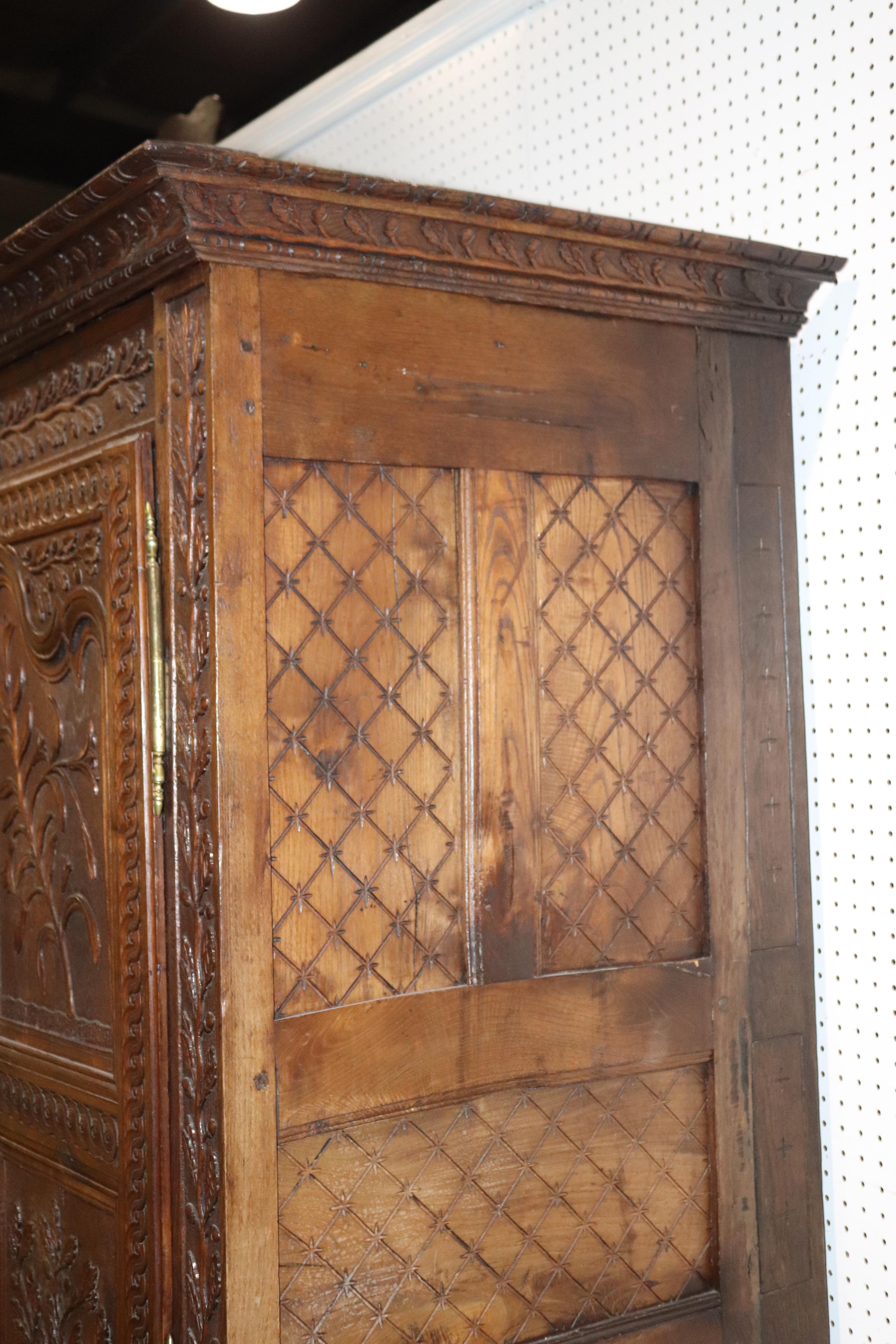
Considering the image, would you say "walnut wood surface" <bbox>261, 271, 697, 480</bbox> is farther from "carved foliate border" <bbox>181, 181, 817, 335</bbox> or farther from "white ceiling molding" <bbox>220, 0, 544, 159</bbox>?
"white ceiling molding" <bbox>220, 0, 544, 159</bbox>

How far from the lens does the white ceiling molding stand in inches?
108

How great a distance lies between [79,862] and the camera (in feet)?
6.14

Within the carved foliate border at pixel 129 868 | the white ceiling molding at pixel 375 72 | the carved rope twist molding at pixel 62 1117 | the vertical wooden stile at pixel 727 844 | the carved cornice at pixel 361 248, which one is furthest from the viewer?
the white ceiling molding at pixel 375 72

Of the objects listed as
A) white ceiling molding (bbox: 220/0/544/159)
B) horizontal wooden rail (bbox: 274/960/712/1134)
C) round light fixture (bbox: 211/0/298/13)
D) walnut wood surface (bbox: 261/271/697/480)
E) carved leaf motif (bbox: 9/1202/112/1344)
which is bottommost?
carved leaf motif (bbox: 9/1202/112/1344)

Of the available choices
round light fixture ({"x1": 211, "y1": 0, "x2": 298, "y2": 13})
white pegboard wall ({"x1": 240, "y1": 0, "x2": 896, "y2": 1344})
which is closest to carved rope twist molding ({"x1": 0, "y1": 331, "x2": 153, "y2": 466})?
round light fixture ({"x1": 211, "y1": 0, "x2": 298, "y2": 13})

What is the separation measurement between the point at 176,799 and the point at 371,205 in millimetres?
766

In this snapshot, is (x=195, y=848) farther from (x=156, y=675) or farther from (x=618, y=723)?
(x=618, y=723)

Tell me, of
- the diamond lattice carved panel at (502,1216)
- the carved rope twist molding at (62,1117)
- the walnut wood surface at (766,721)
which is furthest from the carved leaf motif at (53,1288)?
the walnut wood surface at (766,721)

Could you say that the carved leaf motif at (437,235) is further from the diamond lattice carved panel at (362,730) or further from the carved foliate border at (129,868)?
the carved foliate border at (129,868)

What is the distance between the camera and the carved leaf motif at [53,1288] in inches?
72.5

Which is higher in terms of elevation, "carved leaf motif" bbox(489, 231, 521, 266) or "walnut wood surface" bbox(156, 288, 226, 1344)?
"carved leaf motif" bbox(489, 231, 521, 266)

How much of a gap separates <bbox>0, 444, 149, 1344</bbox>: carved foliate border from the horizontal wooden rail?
0.73 ft

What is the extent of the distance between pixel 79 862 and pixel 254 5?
4.84 feet

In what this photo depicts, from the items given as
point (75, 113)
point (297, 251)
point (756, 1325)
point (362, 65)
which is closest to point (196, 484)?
point (297, 251)
